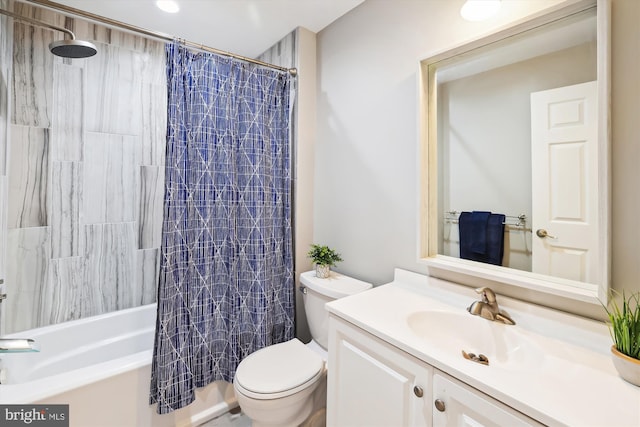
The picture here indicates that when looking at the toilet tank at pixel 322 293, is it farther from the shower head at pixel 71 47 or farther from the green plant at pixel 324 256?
the shower head at pixel 71 47

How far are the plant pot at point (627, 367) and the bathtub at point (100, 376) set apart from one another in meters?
1.84

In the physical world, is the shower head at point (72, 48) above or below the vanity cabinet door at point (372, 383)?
above

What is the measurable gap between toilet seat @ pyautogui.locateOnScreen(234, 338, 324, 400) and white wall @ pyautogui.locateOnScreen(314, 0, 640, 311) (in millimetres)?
564

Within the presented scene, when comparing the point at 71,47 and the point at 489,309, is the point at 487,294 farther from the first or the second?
the point at 71,47

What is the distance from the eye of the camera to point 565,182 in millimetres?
1034

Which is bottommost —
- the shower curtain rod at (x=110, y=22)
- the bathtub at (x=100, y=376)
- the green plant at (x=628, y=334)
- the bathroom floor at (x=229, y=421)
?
the bathroom floor at (x=229, y=421)

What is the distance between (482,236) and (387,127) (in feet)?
2.47

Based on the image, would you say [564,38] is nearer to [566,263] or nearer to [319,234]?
[566,263]

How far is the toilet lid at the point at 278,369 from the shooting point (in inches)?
54.2

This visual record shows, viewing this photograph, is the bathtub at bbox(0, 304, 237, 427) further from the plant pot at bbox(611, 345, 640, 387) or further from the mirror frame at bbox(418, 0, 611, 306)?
the plant pot at bbox(611, 345, 640, 387)

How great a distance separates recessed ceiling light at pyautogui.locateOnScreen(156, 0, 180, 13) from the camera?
1770mm

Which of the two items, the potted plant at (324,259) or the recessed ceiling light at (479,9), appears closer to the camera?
the recessed ceiling light at (479,9)

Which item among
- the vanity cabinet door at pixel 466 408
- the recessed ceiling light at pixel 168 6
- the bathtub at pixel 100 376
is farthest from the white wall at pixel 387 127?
the bathtub at pixel 100 376

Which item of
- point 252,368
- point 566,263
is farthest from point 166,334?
point 566,263
